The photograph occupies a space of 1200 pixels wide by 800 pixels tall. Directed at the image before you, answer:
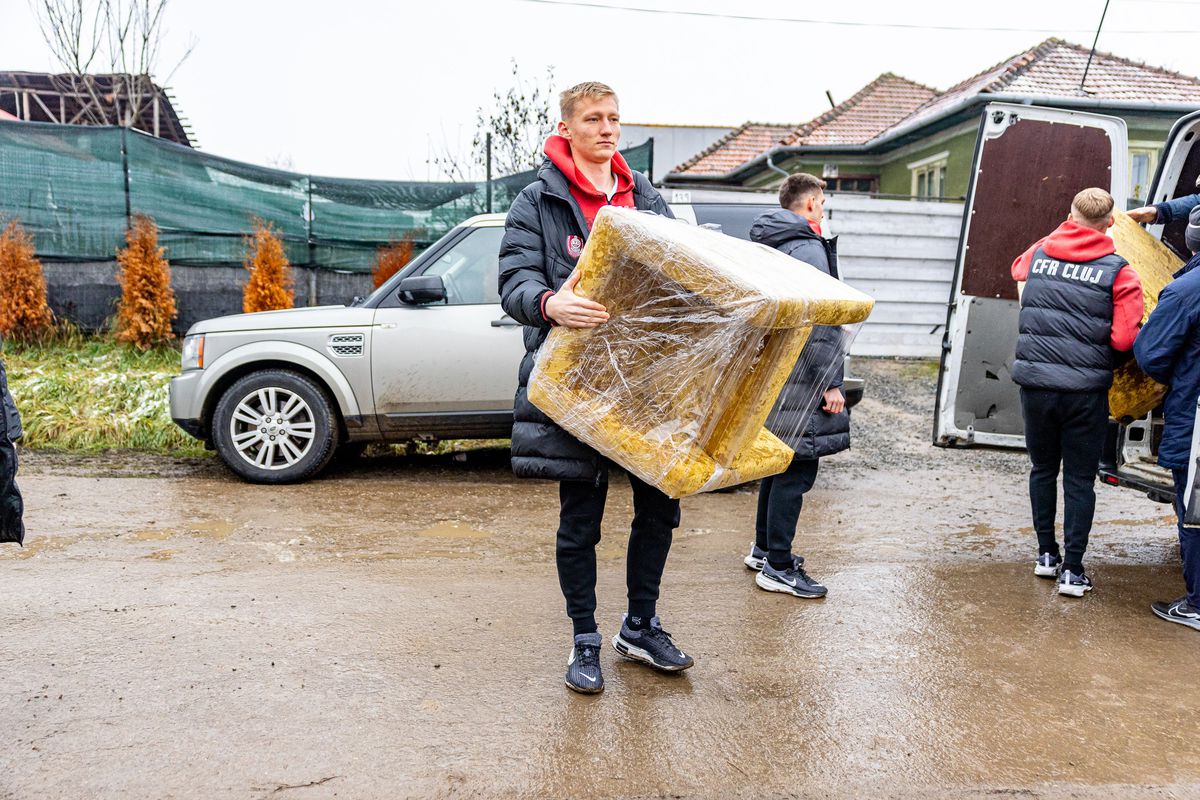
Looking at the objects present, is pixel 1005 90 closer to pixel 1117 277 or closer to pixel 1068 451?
pixel 1117 277

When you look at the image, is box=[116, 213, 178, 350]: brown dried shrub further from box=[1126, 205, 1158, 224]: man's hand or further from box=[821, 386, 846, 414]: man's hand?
box=[1126, 205, 1158, 224]: man's hand

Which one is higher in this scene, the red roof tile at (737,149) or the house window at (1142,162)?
the red roof tile at (737,149)

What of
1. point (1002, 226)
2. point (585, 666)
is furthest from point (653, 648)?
point (1002, 226)

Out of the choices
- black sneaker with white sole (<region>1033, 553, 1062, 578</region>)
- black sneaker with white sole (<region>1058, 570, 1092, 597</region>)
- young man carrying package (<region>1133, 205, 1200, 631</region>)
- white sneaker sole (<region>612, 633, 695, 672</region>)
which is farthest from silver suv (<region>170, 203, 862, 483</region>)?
young man carrying package (<region>1133, 205, 1200, 631</region>)

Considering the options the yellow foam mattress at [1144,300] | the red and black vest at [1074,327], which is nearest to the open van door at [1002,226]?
the yellow foam mattress at [1144,300]

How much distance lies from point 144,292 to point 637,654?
8602mm

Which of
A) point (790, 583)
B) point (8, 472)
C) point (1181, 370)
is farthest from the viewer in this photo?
point (790, 583)

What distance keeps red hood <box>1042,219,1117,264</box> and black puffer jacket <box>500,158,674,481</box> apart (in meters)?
2.52

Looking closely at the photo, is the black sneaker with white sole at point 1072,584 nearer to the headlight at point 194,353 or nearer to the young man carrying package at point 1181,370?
the young man carrying package at point 1181,370

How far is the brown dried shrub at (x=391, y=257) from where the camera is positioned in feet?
37.6

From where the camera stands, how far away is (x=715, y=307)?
2.72 meters

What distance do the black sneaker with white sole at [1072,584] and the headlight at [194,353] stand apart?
535cm

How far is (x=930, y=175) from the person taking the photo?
17.9m

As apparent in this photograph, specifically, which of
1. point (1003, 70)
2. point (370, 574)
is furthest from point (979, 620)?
point (1003, 70)
